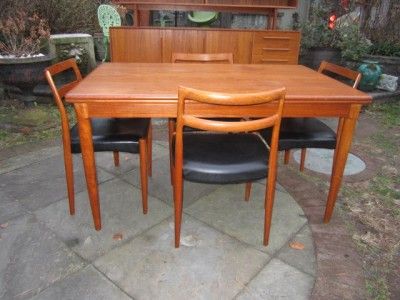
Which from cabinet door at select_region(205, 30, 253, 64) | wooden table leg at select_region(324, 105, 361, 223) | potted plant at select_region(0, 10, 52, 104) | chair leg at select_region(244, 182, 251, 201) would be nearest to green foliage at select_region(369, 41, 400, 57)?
cabinet door at select_region(205, 30, 253, 64)

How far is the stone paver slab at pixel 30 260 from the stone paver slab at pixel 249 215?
2.58 ft

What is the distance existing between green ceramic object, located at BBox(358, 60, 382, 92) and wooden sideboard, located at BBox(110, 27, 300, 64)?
1.09 meters

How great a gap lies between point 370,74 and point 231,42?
2018mm

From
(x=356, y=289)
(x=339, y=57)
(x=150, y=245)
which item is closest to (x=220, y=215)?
(x=150, y=245)

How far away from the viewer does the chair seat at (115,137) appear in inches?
72.7

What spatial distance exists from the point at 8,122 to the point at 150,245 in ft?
8.41

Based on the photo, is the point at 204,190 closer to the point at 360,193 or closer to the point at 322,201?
the point at 322,201

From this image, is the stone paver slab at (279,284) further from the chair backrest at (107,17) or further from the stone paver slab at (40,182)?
the chair backrest at (107,17)

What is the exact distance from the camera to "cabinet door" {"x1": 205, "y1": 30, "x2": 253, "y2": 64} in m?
3.94

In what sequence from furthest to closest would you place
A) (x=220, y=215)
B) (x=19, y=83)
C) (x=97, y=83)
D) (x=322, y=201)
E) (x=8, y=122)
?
1. (x=19, y=83)
2. (x=8, y=122)
3. (x=322, y=201)
4. (x=220, y=215)
5. (x=97, y=83)

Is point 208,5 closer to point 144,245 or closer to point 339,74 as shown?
→ point 339,74

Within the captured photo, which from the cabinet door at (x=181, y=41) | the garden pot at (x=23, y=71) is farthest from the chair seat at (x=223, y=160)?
the garden pot at (x=23, y=71)

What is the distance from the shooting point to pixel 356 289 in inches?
60.7

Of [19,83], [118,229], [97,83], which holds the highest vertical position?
[97,83]
